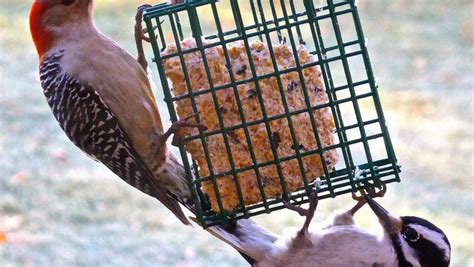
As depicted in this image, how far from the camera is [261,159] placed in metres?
4.31

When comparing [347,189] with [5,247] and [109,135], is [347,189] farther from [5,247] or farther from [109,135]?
→ [5,247]

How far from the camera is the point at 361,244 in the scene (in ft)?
15.4

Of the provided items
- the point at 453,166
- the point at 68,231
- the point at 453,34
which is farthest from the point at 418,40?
the point at 68,231

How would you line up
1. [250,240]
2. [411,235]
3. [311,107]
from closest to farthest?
[311,107] < [411,235] < [250,240]

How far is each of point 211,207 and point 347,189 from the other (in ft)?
1.88

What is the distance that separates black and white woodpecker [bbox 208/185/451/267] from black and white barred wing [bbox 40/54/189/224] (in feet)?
1.26

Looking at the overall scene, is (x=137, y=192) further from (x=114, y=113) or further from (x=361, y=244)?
(x=361, y=244)

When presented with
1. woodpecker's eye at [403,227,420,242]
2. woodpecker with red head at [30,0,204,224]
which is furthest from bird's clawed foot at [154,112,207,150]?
woodpecker's eye at [403,227,420,242]

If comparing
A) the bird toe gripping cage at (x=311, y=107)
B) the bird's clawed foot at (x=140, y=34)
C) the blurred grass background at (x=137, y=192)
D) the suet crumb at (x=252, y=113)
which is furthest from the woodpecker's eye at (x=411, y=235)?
the blurred grass background at (x=137, y=192)

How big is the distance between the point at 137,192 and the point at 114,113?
423 cm

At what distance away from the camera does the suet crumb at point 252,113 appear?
4270 millimetres

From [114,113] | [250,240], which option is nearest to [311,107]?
[250,240]

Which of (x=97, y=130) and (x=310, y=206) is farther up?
(x=97, y=130)

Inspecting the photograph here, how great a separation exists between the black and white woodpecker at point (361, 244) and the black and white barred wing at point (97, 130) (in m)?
0.38
